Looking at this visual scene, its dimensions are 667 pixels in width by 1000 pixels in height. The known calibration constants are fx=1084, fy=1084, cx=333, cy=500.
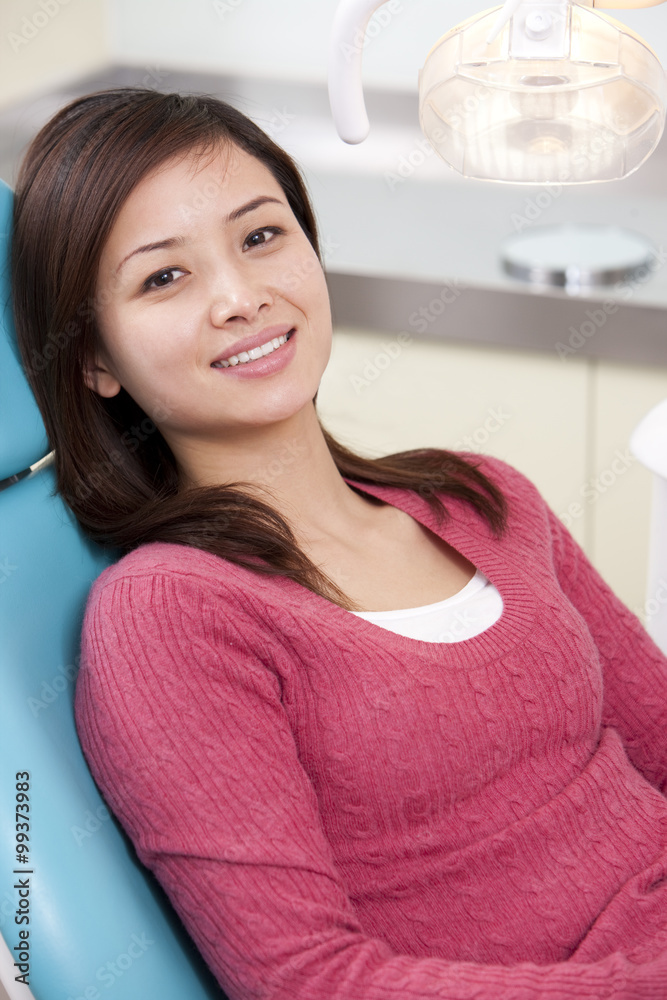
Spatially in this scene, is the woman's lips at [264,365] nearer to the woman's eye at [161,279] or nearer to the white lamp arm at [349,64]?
the woman's eye at [161,279]

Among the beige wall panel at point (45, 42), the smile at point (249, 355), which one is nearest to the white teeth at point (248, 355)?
the smile at point (249, 355)

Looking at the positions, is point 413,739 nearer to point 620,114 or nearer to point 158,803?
point 158,803

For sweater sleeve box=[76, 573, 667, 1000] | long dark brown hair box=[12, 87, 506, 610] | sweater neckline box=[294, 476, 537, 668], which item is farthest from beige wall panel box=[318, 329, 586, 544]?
sweater sleeve box=[76, 573, 667, 1000]

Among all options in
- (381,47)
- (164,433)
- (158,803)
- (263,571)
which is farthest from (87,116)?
(381,47)

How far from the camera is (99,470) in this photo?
111 cm

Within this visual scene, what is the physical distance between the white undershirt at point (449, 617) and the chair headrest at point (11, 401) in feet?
1.15

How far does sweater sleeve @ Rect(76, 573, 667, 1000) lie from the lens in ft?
2.77

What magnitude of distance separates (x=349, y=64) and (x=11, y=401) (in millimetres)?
433

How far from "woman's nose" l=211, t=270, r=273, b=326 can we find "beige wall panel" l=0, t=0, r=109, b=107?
1.74m

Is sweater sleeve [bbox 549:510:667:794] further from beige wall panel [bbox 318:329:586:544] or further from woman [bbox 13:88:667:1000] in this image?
beige wall panel [bbox 318:329:586:544]

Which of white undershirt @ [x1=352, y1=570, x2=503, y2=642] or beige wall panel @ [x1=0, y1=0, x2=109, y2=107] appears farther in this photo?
beige wall panel @ [x1=0, y1=0, x2=109, y2=107]

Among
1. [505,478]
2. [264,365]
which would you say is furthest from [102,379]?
[505,478]

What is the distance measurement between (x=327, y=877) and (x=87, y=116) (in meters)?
0.73

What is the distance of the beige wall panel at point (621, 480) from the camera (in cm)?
191
